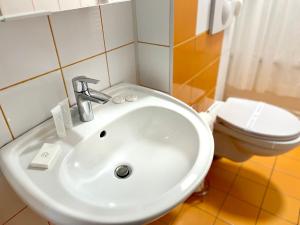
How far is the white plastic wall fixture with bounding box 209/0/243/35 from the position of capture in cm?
108

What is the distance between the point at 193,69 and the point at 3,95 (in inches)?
31.0

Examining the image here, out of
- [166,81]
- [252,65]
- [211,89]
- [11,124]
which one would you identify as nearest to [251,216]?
[211,89]

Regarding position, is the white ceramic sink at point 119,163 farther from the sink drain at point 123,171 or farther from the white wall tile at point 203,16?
the white wall tile at point 203,16

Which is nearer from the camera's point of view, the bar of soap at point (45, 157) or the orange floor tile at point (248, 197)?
the bar of soap at point (45, 157)

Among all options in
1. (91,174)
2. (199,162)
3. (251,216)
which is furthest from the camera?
(251,216)

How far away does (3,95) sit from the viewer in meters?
0.61

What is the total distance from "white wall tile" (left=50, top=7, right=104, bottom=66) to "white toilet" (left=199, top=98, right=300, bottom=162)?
2.08 ft

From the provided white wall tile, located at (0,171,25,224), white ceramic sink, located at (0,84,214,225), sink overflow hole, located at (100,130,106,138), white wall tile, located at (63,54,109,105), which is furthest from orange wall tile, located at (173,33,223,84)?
white wall tile, located at (0,171,25,224)

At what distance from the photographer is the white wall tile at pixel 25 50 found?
1.94ft

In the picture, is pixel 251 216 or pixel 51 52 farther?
pixel 251 216

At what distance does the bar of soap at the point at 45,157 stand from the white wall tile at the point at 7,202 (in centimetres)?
16

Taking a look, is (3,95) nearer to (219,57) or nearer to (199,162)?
(199,162)

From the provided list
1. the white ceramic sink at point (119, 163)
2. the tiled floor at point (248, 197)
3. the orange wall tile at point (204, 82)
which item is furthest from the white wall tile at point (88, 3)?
the tiled floor at point (248, 197)

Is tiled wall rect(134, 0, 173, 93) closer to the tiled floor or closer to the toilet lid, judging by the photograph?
the toilet lid
